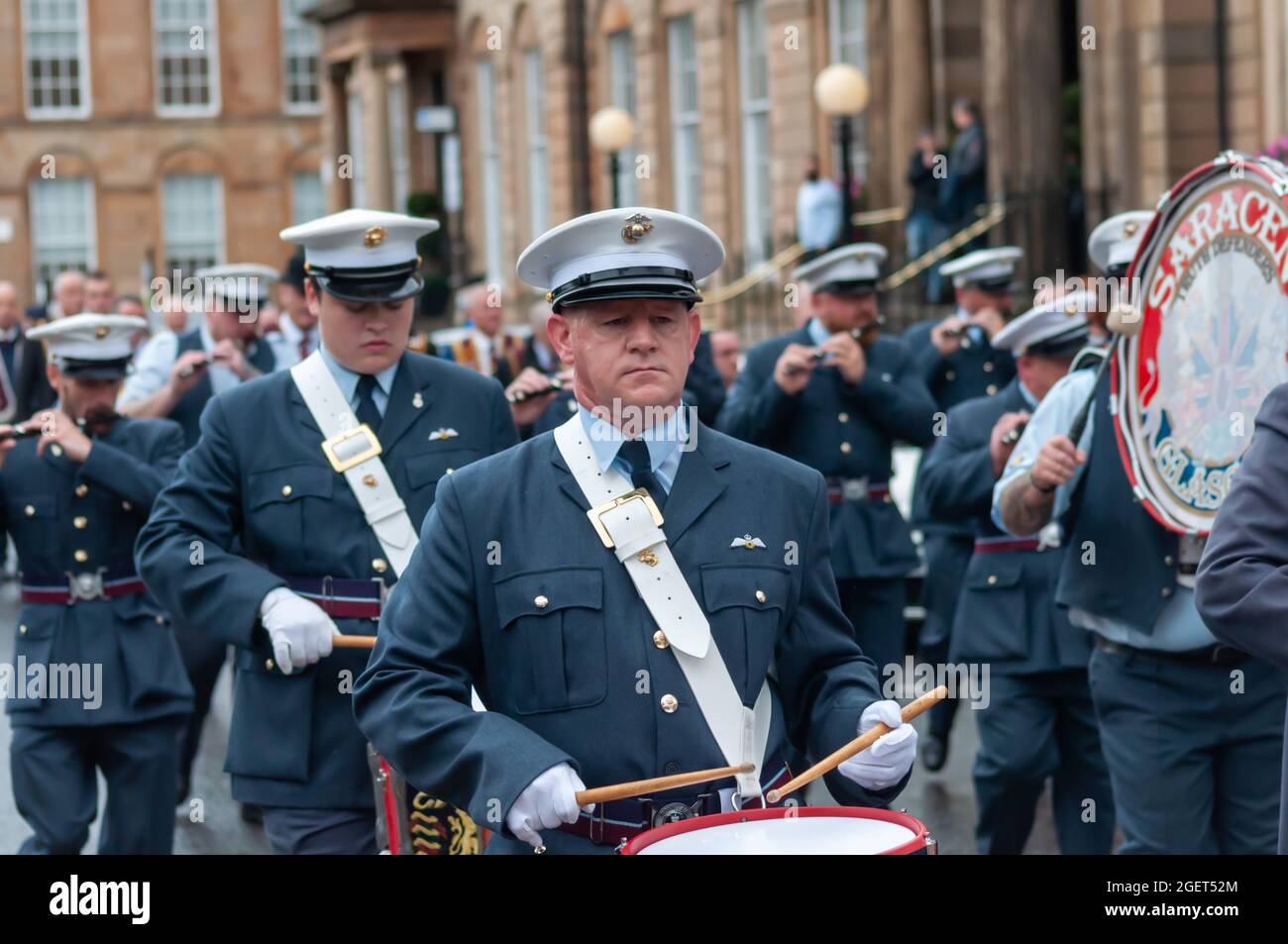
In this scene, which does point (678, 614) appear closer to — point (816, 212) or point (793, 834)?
point (793, 834)

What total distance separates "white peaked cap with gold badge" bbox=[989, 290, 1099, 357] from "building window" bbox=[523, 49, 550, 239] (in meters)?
26.7

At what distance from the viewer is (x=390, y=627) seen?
4.23 meters

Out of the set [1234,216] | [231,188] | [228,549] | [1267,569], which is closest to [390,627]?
[1267,569]

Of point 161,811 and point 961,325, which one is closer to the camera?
point 161,811

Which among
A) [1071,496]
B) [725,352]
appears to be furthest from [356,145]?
[1071,496]

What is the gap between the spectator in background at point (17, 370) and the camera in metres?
16.8

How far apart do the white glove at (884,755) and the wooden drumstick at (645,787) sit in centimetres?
21

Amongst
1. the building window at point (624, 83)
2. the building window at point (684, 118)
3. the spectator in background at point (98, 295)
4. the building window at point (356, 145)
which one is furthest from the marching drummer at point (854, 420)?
the building window at point (356, 145)

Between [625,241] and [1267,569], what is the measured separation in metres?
1.29

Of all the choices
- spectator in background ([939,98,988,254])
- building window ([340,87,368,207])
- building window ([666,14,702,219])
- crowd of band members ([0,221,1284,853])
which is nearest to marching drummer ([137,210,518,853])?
crowd of band members ([0,221,1284,853])

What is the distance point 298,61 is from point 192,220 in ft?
14.8

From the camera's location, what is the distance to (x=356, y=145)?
44.2 m

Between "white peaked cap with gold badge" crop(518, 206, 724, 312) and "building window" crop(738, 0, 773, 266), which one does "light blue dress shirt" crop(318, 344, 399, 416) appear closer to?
"white peaked cap with gold badge" crop(518, 206, 724, 312)
